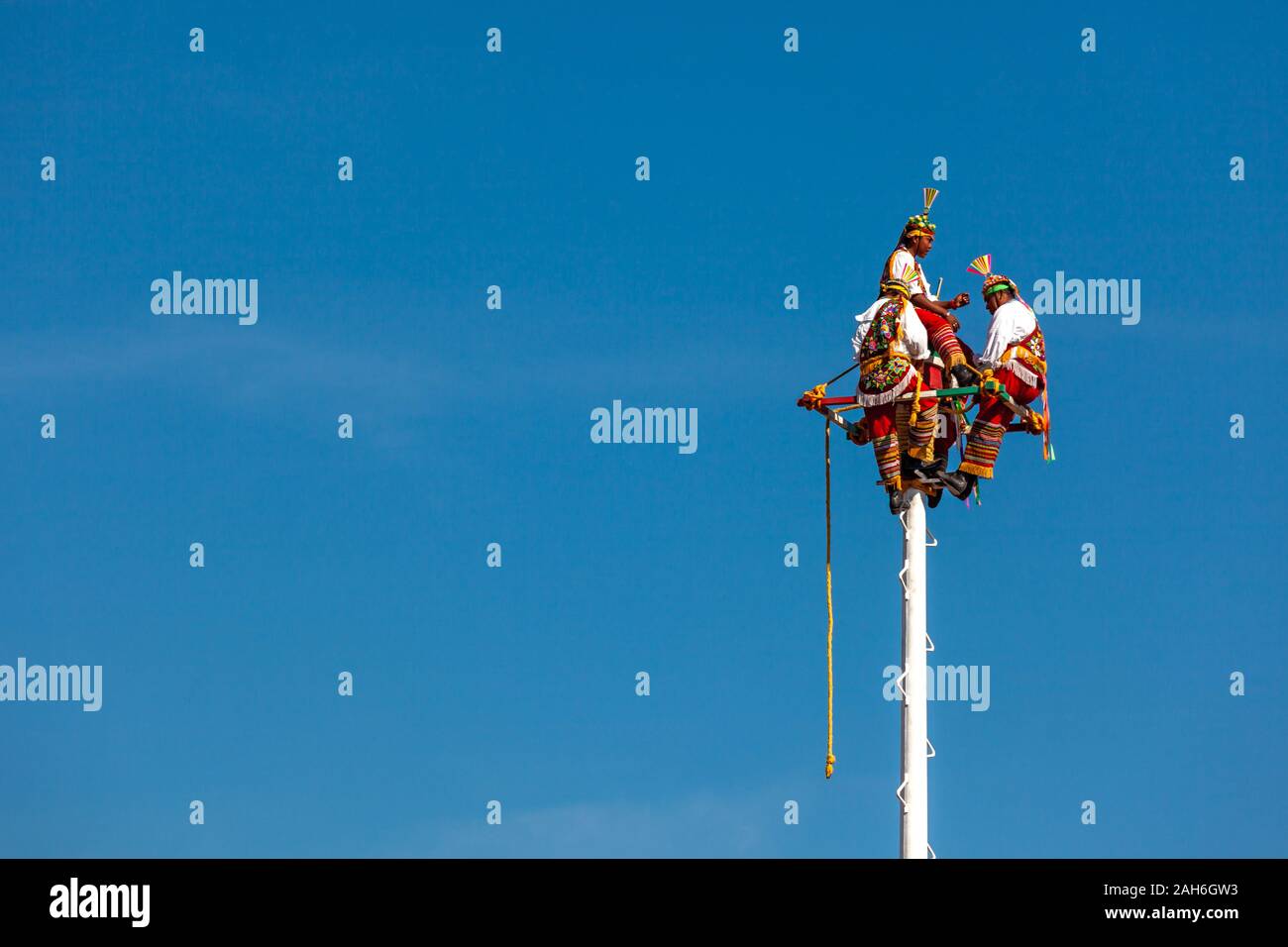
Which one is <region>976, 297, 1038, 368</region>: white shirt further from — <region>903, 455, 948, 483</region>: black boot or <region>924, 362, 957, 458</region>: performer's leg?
<region>903, 455, 948, 483</region>: black boot

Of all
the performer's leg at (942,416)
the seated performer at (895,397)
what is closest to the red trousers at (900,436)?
the seated performer at (895,397)

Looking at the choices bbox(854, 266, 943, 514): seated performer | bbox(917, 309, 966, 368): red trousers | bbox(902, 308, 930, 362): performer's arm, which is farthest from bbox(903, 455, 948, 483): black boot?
bbox(917, 309, 966, 368): red trousers

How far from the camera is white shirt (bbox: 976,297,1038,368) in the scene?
76.1m

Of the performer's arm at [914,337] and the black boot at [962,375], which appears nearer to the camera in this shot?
the performer's arm at [914,337]

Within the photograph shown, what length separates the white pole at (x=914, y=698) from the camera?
239 feet

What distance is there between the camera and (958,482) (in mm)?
75375

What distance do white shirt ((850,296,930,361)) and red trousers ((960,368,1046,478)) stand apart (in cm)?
201

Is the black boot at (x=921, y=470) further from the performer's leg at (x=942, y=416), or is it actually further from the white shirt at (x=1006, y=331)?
the white shirt at (x=1006, y=331)

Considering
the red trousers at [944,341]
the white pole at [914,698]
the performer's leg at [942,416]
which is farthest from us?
the red trousers at [944,341]

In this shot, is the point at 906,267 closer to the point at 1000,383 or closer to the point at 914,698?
the point at 1000,383
